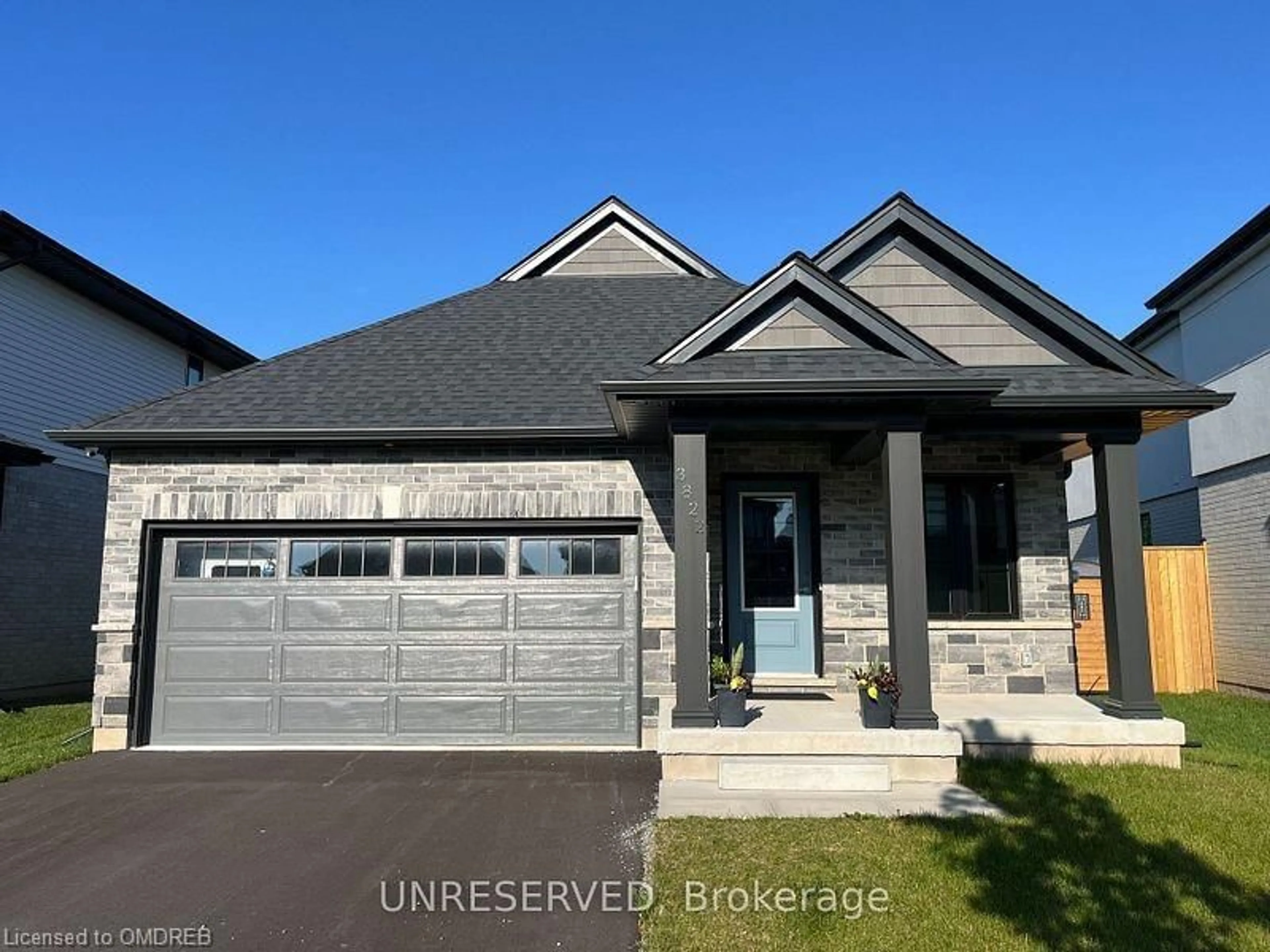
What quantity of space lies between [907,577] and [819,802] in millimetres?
2053

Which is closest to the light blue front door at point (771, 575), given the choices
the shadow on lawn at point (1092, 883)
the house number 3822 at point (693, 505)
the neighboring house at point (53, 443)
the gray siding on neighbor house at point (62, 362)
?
the house number 3822 at point (693, 505)

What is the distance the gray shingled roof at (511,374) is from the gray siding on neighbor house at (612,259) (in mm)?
1095

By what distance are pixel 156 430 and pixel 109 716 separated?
309 centimetres

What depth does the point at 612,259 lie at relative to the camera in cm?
1380

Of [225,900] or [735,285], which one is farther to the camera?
[735,285]

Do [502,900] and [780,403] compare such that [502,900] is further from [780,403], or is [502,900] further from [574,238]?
[574,238]

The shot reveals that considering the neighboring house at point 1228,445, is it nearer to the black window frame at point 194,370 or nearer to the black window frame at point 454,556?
the black window frame at point 454,556

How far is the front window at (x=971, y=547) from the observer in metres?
9.51

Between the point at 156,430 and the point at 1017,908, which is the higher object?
the point at 156,430

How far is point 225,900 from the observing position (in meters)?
4.82

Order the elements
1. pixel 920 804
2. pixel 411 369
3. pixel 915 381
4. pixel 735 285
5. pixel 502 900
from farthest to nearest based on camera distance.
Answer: pixel 735 285 < pixel 411 369 < pixel 915 381 < pixel 920 804 < pixel 502 900

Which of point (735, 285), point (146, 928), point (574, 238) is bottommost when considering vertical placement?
point (146, 928)

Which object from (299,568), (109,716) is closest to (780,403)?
(299,568)

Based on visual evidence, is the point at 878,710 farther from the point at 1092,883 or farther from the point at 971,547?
the point at 971,547
